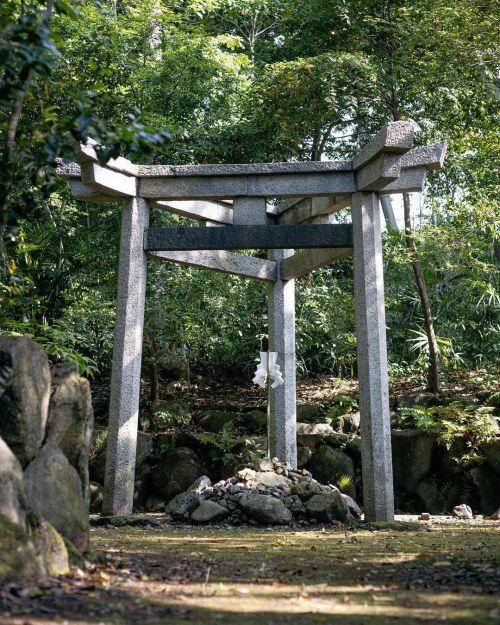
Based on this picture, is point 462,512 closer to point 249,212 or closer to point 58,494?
point 249,212

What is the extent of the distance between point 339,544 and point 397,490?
14.6ft

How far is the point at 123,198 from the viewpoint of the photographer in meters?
7.98

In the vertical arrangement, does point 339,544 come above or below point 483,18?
below

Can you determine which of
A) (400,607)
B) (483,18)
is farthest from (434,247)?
(400,607)

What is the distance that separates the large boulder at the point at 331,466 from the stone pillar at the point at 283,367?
3.47 ft

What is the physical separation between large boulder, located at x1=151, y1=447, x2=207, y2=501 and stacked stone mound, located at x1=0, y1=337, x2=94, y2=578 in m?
5.87

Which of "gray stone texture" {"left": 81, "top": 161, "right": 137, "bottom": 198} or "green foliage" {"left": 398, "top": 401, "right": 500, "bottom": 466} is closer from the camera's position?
"gray stone texture" {"left": 81, "top": 161, "right": 137, "bottom": 198}

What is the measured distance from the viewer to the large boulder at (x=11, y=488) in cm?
329

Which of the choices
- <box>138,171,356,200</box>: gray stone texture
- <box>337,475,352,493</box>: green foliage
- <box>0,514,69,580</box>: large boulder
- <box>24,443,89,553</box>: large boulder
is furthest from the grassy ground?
<box>337,475,352,493</box>: green foliage

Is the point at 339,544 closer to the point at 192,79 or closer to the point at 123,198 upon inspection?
the point at 123,198

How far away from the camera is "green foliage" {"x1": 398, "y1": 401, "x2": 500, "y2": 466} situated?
9.44 metres

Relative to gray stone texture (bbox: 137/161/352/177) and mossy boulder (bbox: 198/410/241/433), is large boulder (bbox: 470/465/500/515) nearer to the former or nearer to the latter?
mossy boulder (bbox: 198/410/241/433)

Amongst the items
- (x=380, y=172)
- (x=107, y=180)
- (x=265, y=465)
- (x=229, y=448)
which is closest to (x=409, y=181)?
(x=380, y=172)

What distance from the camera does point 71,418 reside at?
13.4 ft
